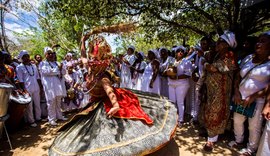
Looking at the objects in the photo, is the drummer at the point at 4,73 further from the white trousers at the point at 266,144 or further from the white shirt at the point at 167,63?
the white trousers at the point at 266,144

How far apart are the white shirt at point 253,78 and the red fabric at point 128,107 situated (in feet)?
6.27

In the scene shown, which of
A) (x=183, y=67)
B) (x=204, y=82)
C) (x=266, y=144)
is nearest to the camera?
(x=266, y=144)

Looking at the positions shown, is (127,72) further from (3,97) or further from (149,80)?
(3,97)

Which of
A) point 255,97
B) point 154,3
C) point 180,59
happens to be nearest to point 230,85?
point 255,97

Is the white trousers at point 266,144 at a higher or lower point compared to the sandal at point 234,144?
higher

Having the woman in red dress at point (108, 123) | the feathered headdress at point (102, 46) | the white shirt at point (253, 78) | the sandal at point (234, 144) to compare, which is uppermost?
the feathered headdress at point (102, 46)

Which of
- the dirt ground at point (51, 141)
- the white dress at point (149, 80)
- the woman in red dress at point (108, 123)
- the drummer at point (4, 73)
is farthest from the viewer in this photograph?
the white dress at point (149, 80)

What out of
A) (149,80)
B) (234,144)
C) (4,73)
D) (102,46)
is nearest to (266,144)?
(234,144)

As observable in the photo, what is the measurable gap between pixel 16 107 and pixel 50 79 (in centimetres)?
120

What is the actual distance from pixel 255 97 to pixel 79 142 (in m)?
3.16

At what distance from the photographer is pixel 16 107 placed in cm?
517

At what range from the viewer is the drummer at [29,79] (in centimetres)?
589

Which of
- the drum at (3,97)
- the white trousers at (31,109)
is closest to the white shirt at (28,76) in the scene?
the white trousers at (31,109)

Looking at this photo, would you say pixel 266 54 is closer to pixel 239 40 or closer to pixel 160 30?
pixel 239 40
